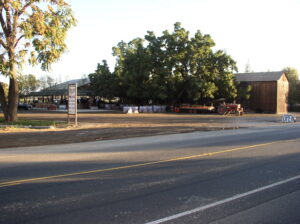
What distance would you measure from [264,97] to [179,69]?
632 inches

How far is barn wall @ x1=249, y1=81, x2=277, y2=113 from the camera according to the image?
54.0 metres

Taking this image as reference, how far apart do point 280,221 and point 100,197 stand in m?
3.05

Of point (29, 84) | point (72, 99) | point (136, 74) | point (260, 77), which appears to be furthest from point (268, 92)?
point (29, 84)

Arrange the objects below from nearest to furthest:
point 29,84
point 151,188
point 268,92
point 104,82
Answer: point 151,188 → point 268,92 → point 104,82 → point 29,84

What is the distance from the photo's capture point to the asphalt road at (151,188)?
4.99 meters

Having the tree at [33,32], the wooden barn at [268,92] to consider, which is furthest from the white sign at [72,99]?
the wooden barn at [268,92]

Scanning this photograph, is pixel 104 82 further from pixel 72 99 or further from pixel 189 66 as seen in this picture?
pixel 72 99

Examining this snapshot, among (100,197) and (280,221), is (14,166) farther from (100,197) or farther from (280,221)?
(280,221)

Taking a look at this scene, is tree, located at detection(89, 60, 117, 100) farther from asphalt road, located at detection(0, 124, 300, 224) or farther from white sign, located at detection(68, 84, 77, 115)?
asphalt road, located at detection(0, 124, 300, 224)

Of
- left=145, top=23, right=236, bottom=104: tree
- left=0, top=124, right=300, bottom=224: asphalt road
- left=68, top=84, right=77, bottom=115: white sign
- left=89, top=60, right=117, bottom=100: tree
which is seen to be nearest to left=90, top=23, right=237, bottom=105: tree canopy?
left=145, top=23, right=236, bottom=104: tree

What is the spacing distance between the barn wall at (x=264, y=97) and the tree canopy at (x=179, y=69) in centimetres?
569

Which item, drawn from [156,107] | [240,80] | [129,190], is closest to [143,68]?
[156,107]

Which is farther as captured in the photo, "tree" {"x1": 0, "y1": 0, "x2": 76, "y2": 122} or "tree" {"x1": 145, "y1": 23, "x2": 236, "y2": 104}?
"tree" {"x1": 145, "y1": 23, "x2": 236, "y2": 104}

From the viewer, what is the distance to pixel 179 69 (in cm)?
5134
